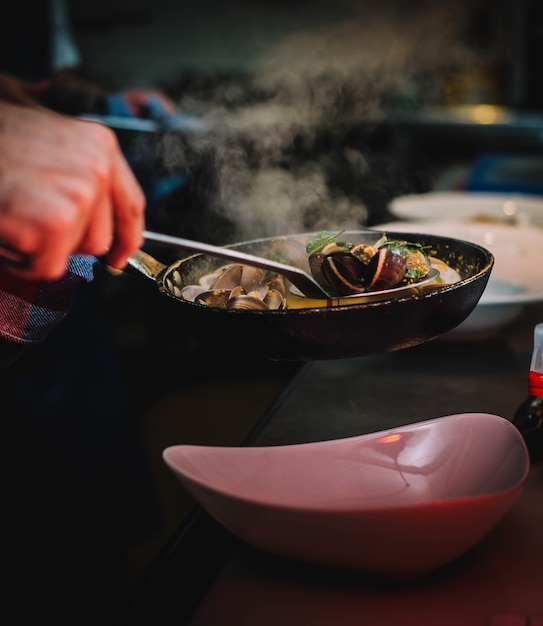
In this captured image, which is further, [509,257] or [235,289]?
[509,257]

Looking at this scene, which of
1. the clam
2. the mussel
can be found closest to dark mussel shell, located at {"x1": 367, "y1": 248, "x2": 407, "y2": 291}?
the mussel

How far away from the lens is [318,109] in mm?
5641

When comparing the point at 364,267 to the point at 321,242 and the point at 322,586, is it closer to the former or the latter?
the point at 321,242

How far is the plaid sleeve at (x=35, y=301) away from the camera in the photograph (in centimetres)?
94

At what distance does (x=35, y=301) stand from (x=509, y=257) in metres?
0.98

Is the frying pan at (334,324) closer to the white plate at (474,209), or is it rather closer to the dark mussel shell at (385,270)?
the dark mussel shell at (385,270)

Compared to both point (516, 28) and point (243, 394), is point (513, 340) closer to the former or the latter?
point (243, 394)

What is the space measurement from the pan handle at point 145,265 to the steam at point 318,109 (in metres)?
1.92

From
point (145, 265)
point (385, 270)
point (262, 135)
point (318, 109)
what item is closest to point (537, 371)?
point (385, 270)

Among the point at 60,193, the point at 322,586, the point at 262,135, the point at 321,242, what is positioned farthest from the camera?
the point at 262,135

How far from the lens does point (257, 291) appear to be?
0.92 metres

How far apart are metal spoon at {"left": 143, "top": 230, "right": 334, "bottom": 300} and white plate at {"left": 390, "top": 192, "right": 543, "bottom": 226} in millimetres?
1209

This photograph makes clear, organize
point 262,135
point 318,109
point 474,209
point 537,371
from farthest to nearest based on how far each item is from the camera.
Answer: point 318,109
point 262,135
point 474,209
point 537,371

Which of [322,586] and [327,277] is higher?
[327,277]
